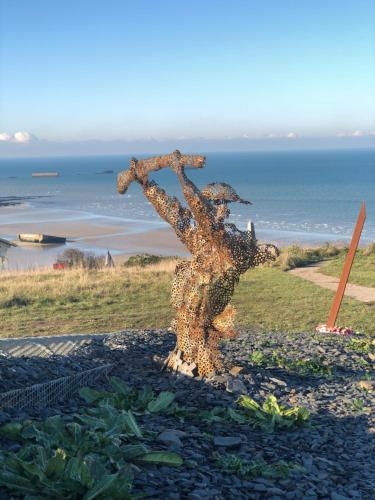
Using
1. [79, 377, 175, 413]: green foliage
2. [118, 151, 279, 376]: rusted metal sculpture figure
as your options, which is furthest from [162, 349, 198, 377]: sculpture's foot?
[79, 377, 175, 413]: green foliage

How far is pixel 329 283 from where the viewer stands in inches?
634

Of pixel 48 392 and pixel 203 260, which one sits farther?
pixel 203 260

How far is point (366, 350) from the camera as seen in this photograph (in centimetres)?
837

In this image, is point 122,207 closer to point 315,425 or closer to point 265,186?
point 265,186

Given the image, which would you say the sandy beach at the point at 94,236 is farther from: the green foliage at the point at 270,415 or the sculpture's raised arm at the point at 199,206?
the green foliage at the point at 270,415

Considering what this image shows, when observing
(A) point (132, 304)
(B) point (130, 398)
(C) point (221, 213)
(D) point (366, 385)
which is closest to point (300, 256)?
(A) point (132, 304)

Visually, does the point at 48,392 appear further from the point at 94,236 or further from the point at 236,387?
the point at 94,236

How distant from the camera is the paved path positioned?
14.1 m

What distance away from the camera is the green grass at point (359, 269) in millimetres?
16105

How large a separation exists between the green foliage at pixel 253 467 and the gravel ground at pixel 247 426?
0.06 m

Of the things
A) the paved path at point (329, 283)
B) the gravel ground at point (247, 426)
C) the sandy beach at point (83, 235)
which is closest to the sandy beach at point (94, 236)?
the sandy beach at point (83, 235)

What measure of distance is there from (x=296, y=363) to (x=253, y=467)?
316cm

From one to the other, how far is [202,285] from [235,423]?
5.39 ft

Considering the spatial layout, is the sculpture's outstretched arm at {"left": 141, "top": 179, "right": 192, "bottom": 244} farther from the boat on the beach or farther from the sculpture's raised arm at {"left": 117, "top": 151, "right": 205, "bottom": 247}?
the boat on the beach
